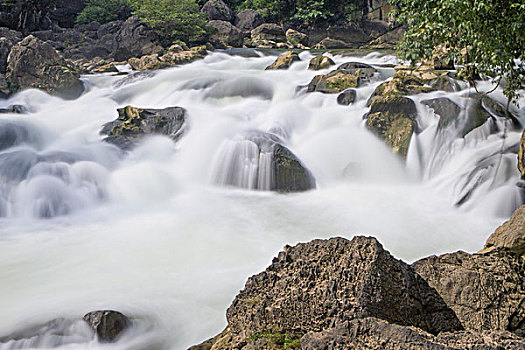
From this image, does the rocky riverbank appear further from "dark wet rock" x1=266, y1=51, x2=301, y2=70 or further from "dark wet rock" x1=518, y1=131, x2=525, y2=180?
"dark wet rock" x1=266, y1=51, x2=301, y2=70

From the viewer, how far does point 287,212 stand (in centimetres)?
685

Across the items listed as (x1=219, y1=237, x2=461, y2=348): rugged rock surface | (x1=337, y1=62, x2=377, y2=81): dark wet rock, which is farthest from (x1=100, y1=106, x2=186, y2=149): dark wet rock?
(x1=219, y1=237, x2=461, y2=348): rugged rock surface

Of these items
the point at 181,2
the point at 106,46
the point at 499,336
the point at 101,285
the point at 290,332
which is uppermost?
the point at 181,2

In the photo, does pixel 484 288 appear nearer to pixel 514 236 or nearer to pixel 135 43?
pixel 514 236

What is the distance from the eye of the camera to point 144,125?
9.70 metres

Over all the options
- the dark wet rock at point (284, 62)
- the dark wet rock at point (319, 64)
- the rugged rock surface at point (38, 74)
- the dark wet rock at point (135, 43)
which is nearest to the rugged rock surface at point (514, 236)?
the dark wet rock at point (319, 64)

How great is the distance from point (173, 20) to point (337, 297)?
2010 cm

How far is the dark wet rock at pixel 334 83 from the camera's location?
10.9 meters

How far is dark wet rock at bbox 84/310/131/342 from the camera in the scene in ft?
10.8

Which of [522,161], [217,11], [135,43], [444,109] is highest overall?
[217,11]

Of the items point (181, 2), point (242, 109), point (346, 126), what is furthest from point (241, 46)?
point (346, 126)

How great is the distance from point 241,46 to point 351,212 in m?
16.5

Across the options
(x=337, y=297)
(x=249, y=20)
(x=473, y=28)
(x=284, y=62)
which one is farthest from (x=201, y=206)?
(x=249, y=20)

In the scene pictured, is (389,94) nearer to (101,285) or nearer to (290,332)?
(101,285)
